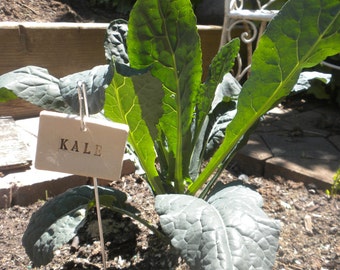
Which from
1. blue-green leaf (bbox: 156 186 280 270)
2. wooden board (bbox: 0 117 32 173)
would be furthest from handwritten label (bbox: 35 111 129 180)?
wooden board (bbox: 0 117 32 173)

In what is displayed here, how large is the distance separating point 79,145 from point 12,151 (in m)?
1.14

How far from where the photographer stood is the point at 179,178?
1528 mm

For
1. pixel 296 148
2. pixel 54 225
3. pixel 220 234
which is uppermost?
pixel 220 234

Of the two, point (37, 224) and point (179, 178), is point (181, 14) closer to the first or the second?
point (179, 178)

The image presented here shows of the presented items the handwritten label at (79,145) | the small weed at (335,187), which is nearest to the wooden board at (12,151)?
the handwritten label at (79,145)

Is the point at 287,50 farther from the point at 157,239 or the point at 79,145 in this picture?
the point at 157,239

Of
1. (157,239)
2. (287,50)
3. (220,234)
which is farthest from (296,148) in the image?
(220,234)

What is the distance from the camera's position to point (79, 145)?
3.54 ft

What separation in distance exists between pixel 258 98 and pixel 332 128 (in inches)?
65.6

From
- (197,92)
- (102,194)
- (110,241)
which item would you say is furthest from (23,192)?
(197,92)

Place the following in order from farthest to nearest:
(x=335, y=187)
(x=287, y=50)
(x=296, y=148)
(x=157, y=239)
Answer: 1. (x=296, y=148)
2. (x=335, y=187)
3. (x=157, y=239)
4. (x=287, y=50)

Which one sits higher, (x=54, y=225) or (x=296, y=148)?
(x=54, y=225)

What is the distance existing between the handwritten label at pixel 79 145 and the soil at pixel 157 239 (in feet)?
1.89

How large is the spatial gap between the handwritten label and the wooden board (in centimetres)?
99
